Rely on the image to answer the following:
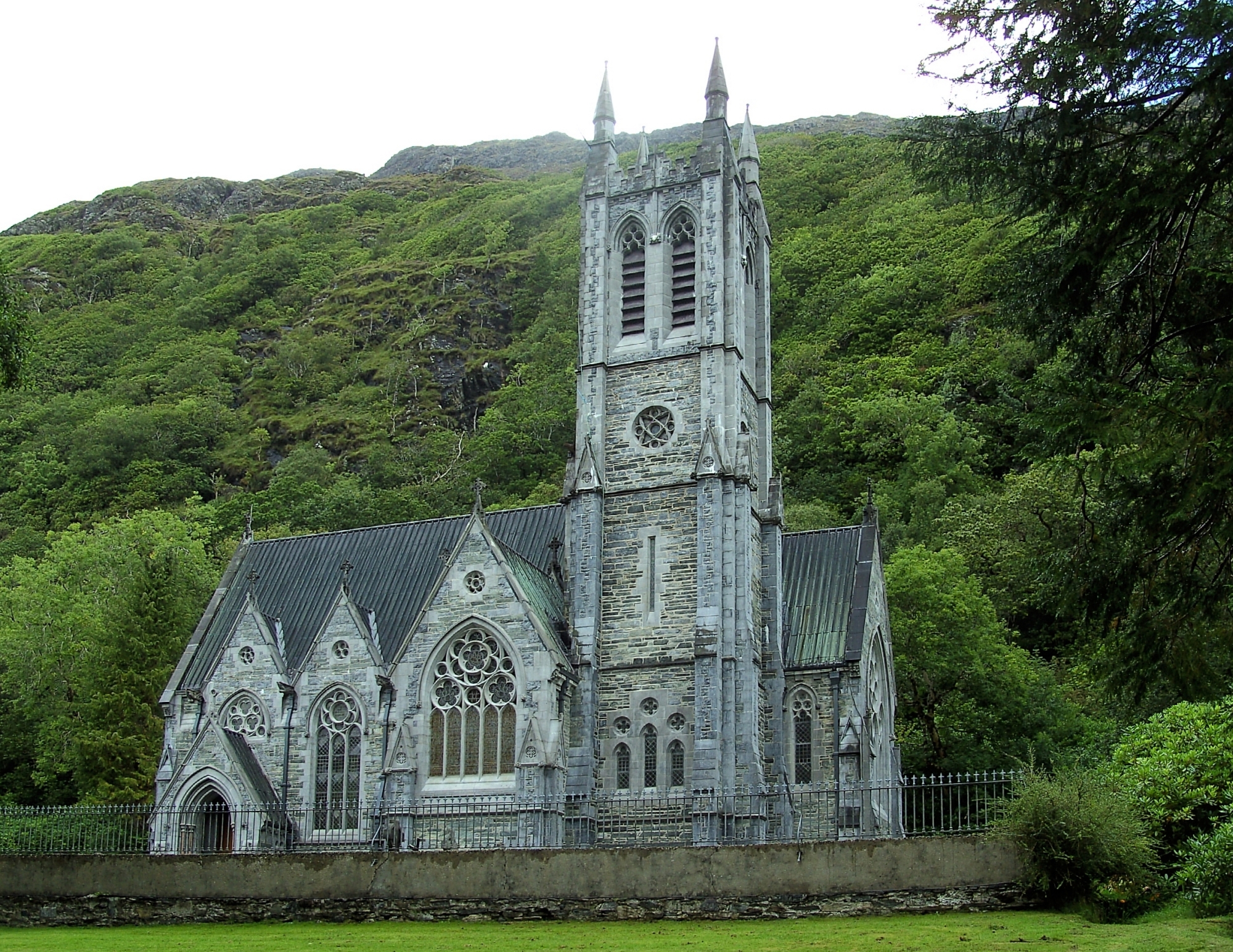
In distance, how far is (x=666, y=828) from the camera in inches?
1187

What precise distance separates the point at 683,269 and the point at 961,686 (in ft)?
48.0

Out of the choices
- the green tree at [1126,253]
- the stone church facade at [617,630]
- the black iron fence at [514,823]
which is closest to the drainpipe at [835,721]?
the stone church facade at [617,630]

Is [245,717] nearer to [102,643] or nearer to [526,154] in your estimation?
[102,643]

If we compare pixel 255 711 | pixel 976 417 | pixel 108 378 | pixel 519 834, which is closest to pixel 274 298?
pixel 108 378

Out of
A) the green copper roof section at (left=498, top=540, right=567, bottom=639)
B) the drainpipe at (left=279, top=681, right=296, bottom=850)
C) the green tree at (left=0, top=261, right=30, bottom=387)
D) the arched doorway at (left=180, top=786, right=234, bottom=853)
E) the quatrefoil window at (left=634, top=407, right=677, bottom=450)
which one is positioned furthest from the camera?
the quatrefoil window at (left=634, top=407, right=677, bottom=450)

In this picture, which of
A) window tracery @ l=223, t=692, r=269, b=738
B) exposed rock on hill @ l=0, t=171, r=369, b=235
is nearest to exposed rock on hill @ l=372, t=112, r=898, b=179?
exposed rock on hill @ l=0, t=171, r=369, b=235

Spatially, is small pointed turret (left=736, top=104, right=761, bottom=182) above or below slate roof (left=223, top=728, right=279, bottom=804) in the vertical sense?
above

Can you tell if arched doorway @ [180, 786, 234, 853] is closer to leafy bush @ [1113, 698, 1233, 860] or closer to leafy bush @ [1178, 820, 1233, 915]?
leafy bush @ [1113, 698, 1233, 860]

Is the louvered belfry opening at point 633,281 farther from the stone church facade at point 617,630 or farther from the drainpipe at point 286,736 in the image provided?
the drainpipe at point 286,736

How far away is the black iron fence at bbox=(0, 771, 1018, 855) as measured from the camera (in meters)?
28.8

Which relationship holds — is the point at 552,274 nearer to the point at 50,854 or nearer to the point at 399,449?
the point at 399,449

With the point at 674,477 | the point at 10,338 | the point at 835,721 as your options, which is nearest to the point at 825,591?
the point at 835,721

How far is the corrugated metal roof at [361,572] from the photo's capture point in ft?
117

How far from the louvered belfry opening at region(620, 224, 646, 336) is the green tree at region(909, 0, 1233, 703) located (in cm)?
2157
